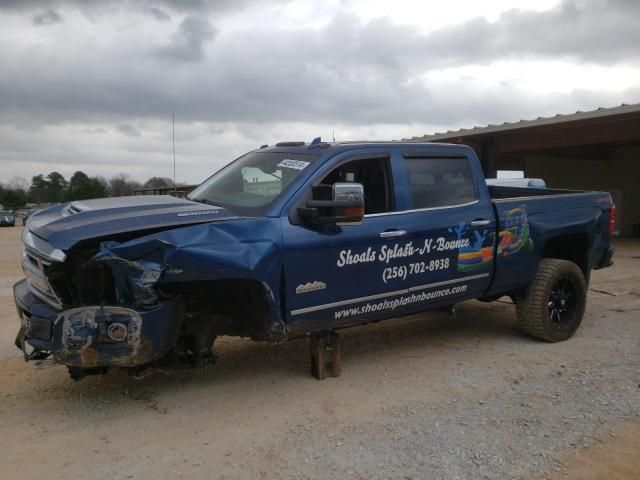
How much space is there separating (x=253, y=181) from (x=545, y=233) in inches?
117

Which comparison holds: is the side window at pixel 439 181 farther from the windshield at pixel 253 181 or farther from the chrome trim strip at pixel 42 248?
the chrome trim strip at pixel 42 248

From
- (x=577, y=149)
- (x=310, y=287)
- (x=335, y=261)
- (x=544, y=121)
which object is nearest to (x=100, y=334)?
(x=310, y=287)

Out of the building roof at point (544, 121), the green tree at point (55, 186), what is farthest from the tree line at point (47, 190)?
the building roof at point (544, 121)

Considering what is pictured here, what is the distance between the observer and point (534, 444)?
3.54 metres

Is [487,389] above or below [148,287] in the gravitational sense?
below

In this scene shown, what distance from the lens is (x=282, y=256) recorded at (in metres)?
4.01

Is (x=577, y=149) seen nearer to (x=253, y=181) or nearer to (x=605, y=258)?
(x=605, y=258)

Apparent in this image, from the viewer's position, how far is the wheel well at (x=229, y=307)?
3.99 m

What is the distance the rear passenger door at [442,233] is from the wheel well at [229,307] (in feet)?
3.56

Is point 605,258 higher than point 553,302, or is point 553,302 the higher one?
point 605,258

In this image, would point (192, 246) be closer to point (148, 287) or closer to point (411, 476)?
point (148, 287)

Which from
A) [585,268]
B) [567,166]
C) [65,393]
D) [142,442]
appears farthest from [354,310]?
[567,166]

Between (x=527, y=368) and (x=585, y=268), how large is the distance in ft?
6.21

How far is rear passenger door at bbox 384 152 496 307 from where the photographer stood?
4.71 meters
